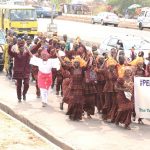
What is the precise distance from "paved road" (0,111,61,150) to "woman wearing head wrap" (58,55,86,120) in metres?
1.15

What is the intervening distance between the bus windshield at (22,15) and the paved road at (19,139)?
65.7 ft

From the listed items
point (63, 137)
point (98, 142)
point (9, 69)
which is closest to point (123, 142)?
point (98, 142)

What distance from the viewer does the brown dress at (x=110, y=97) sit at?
11570 mm

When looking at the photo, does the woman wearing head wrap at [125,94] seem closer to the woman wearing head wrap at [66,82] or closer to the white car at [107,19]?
the woman wearing head wrap at [66,82]

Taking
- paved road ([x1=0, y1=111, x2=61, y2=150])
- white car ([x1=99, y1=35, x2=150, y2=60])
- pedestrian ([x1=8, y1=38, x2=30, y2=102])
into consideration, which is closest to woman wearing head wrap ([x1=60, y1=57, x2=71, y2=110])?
paved road ([x1=0, y1=111, x2=61, y2=150])

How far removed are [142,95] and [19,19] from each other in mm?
21075

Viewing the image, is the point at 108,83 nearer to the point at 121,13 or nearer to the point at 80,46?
the point at 80,46

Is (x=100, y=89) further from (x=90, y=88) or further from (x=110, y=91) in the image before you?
(x=110, y=91)

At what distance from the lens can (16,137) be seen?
1053 centimetres

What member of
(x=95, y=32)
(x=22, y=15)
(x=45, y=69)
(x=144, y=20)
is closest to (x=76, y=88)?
(x=45, y=69)

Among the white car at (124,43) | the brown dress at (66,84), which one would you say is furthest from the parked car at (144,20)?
the brown dress at (66,84)

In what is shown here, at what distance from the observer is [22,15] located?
104ft

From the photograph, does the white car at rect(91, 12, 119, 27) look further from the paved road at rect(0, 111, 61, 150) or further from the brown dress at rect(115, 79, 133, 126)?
the brown dress at rect(115, 79, 133, 126)

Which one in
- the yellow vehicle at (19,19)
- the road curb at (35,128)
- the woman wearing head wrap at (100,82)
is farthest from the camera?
the yellow vehicle at (19,19)
